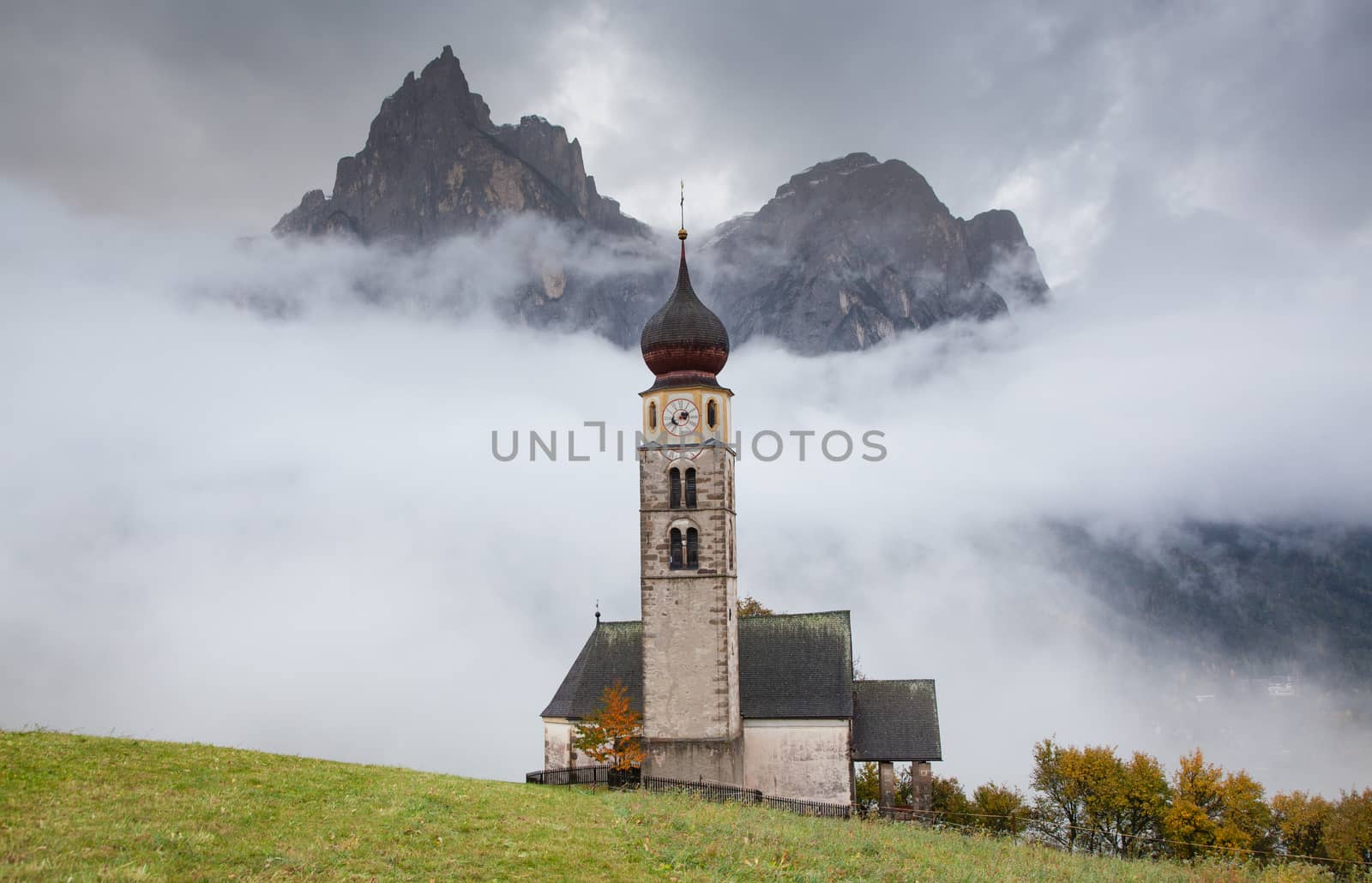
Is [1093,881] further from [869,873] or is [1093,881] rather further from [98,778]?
[98,778]

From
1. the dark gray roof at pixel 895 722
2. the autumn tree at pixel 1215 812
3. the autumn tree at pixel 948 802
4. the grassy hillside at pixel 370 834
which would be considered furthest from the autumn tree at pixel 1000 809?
the grassy hillside at pixel 370 834

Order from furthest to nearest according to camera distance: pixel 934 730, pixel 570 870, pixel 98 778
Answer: pixel 934 730 < pixel 98 778 < pixel 570 870

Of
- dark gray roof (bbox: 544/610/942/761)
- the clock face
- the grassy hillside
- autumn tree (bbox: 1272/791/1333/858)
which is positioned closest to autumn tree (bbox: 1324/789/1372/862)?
autumn tree (bbox: 1272/791/1333/858)

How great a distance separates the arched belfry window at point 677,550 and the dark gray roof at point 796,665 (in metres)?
5.74

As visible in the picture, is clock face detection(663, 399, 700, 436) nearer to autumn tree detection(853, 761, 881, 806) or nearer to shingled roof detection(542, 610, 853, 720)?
shingled roof detection(542, 610, 853, 720)

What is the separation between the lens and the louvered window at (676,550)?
39.4 metres

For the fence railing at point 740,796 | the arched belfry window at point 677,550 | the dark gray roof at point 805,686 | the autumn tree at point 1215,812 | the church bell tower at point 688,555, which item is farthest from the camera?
the autumn tree at point 1215,812

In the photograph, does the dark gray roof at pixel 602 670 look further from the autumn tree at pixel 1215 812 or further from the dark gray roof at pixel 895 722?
the autumn tree at pixel 1215 812

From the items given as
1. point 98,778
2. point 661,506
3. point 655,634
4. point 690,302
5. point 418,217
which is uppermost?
point 418,217

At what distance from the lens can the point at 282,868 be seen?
16.8 metres

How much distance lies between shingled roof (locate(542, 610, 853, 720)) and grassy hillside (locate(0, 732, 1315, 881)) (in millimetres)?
12123

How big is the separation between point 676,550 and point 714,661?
458 cm

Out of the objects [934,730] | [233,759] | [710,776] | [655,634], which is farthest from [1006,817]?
[233,759]

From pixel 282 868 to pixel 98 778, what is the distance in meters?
6.31
